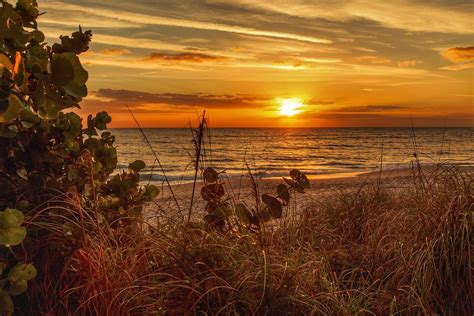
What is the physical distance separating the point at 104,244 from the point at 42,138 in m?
0.78

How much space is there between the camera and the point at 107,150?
→ 155 inches

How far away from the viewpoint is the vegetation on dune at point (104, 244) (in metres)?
2.94

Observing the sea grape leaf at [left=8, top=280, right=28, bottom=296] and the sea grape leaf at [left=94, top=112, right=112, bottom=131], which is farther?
the sea grape leaf at [left=94, top=112, right=112, bottom=131]

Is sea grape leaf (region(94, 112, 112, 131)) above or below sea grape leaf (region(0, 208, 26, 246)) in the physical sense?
above

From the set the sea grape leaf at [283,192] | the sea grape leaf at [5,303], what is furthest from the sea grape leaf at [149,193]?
the sea grape leaf at [5,303]

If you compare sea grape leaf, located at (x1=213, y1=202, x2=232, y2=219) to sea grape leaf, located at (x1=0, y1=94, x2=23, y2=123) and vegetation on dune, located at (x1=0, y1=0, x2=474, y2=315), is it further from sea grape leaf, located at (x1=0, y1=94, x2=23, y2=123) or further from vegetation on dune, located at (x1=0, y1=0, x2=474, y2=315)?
sea grape leaf, located at (x1=0, y1=94, x2=23, y2=123)

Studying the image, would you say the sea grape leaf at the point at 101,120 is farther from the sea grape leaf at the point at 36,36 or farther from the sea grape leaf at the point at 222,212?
the sea grape leaf at the point at 222,212

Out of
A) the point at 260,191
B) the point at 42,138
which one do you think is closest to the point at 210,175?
the point at 42,138

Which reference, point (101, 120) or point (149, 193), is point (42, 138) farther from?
point (149, 193)

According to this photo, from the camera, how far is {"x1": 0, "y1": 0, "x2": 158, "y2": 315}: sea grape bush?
8.79 feet

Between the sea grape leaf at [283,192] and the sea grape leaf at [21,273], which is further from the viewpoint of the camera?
Result: the sea grape leaf at [283,192]

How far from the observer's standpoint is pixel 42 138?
3430 millimetres

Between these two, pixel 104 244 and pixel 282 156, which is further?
pixel 282 156

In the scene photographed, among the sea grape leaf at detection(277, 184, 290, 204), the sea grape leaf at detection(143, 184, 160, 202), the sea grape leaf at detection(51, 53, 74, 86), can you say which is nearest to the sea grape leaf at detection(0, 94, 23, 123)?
the sea grape leaf at detection(51, 53, 74, 86)
